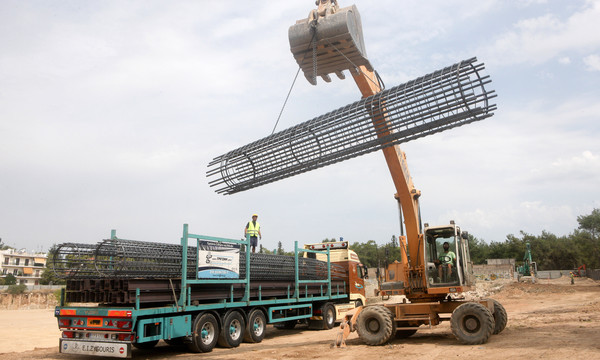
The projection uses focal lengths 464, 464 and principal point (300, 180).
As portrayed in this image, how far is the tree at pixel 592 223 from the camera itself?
3767 inches

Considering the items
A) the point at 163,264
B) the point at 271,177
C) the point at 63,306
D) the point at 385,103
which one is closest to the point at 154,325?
the point at 163,264

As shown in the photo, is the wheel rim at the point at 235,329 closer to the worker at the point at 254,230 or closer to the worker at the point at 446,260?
the worker at the point at 254,230

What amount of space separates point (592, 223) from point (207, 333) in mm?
106390

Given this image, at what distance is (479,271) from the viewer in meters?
58.0

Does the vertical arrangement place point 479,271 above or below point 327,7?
below

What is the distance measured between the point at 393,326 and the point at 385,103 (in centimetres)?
551

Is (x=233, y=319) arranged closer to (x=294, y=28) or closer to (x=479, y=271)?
(x=294, y=28)

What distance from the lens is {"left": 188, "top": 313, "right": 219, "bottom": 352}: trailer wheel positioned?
10117 mm

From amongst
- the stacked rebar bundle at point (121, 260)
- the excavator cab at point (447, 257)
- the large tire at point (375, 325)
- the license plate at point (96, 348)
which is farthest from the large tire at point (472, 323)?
the license plate at point (96, 348)

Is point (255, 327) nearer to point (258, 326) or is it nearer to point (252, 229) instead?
point (258, 326)

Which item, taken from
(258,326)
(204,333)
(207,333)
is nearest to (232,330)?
(207,333)

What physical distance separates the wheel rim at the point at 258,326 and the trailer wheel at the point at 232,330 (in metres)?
0.61

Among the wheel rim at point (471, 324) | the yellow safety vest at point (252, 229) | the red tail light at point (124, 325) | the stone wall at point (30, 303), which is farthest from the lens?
the stone wall at point (30, 303)

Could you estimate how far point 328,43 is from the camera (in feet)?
29.5
